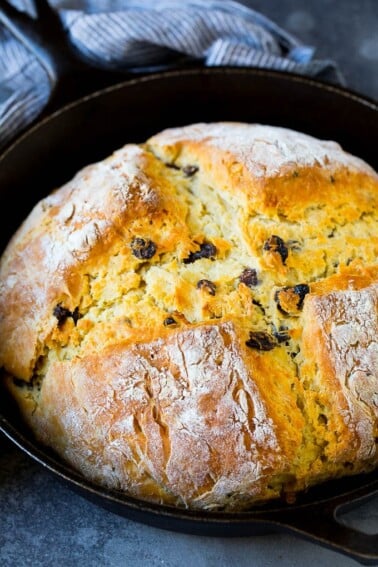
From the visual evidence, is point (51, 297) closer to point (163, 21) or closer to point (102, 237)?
point (102, 237)

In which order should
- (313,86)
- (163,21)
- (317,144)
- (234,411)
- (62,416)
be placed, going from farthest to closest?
(163,21) < (313,86) < (317,144) < (62,416) < (234,411)

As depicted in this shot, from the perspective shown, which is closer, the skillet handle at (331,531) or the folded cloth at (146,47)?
the skillet handle at (331,531)

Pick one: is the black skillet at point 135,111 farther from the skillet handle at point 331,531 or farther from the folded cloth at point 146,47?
the skillet handle at point 331,531

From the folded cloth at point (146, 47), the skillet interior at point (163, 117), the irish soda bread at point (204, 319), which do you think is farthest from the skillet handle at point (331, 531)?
the folded cloth at point (146, 47)

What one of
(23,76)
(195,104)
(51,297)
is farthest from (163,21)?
(51,297)

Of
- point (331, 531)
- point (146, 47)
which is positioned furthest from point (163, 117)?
point (331, 531)

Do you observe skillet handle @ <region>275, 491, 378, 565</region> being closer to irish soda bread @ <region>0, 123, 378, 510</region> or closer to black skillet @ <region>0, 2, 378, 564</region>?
irish soda bread @ <region>0, 123, 378, 510</region>

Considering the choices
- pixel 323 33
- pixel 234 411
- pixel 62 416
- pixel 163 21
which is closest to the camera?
pixel 234 411
